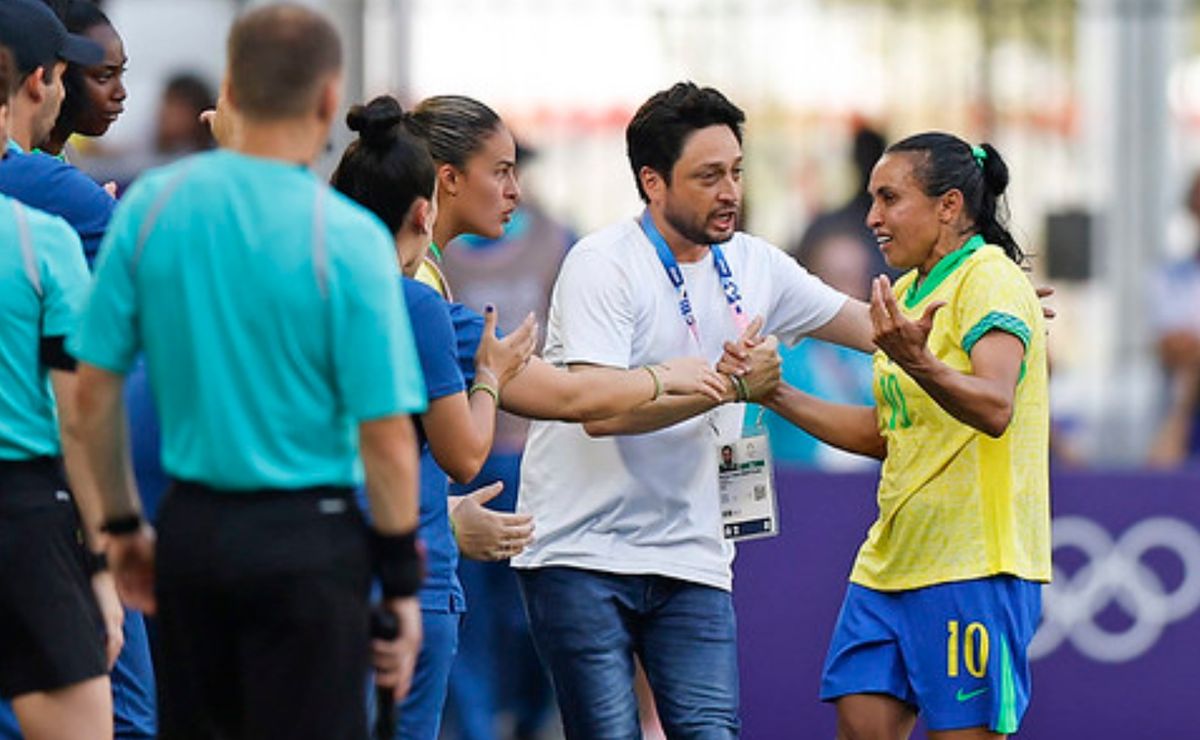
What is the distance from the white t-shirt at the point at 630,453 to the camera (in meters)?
7.16

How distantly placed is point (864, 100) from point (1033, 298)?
27.1 feet

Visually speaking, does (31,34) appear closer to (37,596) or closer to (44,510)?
(44,510)

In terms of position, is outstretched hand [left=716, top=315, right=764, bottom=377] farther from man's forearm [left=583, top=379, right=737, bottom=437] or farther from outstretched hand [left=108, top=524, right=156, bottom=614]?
outstretched hand [left=108, top=524, right=156, bottom=614]

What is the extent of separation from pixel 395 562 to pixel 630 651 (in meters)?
2.17

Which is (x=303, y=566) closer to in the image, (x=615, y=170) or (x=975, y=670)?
(x=975, y=670)

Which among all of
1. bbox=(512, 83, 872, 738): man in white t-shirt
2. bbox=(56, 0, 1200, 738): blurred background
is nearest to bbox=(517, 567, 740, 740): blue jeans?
bbox=(512, 83, 872, 738): man in white t-shirt

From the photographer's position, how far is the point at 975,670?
23.3 feet

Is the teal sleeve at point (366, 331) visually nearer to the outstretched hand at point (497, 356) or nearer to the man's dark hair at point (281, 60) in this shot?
the man's dark hair at point (281, 60)

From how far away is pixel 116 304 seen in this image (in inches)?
203

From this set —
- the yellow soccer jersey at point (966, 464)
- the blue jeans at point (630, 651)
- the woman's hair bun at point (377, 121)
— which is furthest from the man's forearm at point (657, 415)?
the woman's hair bun at point (377, 121)

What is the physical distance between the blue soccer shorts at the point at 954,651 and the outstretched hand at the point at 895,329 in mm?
716

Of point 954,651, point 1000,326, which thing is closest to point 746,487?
point 954,651

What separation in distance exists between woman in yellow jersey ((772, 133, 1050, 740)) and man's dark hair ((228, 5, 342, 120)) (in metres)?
2.30

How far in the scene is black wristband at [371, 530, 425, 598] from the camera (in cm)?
520
